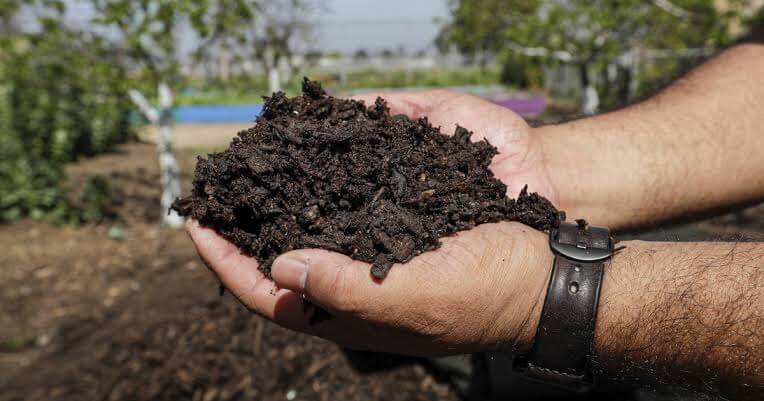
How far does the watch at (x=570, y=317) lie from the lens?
1.63 m

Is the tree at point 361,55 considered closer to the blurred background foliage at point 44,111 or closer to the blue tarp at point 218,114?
the blue tarp at point 218,114

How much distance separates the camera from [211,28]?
7.12 meters

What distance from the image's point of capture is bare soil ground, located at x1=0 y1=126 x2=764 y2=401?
11.6 ft

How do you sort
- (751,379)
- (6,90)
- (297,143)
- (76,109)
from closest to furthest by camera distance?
(751,379) < (297,143) < (6,90) < (76,109)

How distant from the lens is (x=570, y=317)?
5.36 ft

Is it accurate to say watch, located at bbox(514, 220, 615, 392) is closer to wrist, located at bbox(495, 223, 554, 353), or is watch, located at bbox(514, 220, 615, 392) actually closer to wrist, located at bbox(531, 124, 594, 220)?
wrist, located at bbox(495, 223, 554, 353)

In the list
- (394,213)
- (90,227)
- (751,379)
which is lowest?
(90,227)

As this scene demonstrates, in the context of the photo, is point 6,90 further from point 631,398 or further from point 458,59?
point 458,59

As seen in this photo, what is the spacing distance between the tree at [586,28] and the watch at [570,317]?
9499 mm

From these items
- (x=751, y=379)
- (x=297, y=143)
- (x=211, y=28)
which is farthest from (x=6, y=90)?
Result: (x=751, y=379)

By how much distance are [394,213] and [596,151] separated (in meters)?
1.32

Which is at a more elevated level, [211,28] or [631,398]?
[211,28]

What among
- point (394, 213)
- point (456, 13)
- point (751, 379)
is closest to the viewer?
point (751, 379)

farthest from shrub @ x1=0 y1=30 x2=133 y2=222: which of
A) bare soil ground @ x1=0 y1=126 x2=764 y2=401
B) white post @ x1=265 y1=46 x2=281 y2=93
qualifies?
white post @ x1=265 y1=46 x2=281 y2=93
